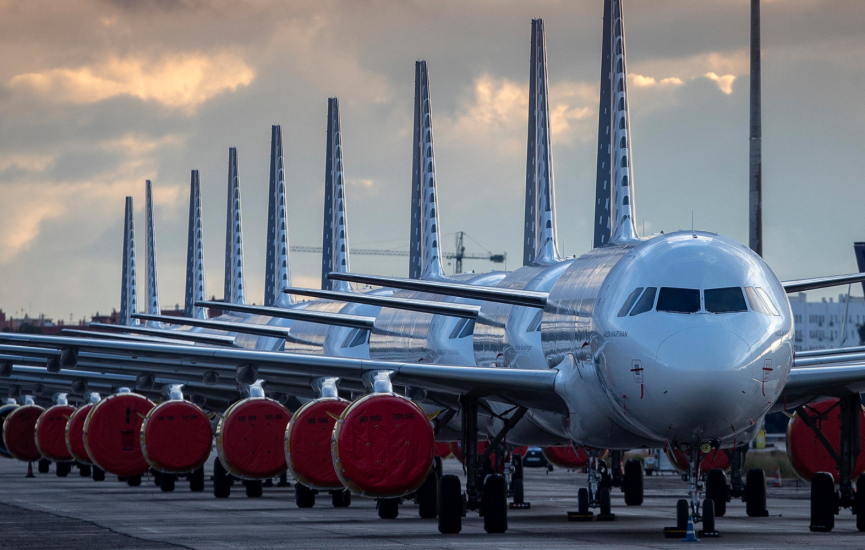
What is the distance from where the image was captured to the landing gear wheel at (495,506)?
875 inches

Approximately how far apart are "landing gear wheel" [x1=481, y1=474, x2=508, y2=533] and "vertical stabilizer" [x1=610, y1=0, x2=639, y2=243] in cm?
650

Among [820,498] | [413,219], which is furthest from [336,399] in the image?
[413,219]

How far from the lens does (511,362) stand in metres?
25.8

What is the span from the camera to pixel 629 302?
19.6 metres

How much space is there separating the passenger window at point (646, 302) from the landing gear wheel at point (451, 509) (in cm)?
508

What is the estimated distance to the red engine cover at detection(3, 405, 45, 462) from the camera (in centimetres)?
5884

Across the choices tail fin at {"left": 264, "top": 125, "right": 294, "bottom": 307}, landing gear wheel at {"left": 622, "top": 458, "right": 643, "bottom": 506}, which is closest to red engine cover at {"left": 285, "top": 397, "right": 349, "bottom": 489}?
landing gear wheel at {"left": 622, "top": 458, "right": 643, "bottom": 506}

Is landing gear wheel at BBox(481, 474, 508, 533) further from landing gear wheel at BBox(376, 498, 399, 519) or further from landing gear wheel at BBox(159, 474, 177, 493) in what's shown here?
landing gear wheel at BBox(159, 474, 177, 493)

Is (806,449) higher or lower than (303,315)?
lower

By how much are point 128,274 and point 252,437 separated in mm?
48795

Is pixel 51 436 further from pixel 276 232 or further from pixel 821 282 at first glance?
pixel 821 282

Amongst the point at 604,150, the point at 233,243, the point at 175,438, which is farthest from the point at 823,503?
the point at 233,243

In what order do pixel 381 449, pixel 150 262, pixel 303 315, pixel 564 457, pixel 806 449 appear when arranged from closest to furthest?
1. pixel 381 449
2. pixel 806 449
3. pixel 303 315
4. pixel 564 457
5. pixel 150 262

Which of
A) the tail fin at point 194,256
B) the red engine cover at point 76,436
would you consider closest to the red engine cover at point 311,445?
the red engine cover at point 76,436
